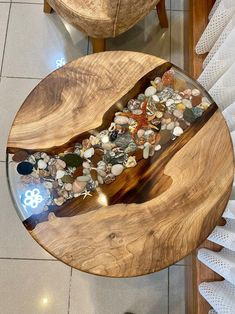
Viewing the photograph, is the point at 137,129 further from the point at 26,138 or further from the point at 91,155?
the point at 26,138

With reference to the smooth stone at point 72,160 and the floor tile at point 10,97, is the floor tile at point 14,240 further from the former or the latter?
the smooth stone at point 72,160

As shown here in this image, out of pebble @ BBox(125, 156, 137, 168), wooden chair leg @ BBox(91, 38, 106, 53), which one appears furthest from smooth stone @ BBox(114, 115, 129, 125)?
wooden chair leg @ BBox(91, 38, 106, 53)

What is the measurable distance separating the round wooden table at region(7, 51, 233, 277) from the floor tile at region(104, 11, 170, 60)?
24.9 inches

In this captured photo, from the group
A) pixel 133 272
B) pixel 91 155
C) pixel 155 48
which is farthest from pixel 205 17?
pixel 133 272

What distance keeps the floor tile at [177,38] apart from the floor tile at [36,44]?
1.18 feet

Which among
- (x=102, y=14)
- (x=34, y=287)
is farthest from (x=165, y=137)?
(x=34, y=287)

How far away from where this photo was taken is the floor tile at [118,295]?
58.7 inches

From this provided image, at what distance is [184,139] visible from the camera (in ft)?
3.70

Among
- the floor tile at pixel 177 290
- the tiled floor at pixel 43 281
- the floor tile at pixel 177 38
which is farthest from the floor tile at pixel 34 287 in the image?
the floor tile at pixel 177 38

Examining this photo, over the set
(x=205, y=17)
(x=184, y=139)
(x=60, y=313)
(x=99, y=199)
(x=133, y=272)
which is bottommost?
(x=60, y=313)

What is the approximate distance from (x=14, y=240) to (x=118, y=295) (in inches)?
16.2

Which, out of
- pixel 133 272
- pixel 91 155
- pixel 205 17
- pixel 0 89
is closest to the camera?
pixel 133 272

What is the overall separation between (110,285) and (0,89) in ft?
2.83

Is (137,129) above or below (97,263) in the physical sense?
above
